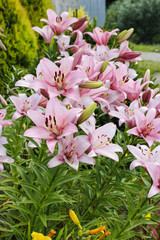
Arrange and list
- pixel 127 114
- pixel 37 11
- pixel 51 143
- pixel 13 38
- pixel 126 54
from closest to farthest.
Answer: pixel 51 143 → pixel 127 114 → pixel 126 54 → pixel 13 38 → pixel 37 11

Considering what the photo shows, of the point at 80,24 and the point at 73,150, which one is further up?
the point at 80,24

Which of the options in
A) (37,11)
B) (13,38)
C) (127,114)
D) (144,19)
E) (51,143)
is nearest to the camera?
(51,143)

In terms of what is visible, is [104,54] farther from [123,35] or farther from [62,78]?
[62,78]

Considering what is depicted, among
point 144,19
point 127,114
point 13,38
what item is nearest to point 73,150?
point 127,114

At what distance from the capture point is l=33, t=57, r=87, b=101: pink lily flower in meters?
0.87

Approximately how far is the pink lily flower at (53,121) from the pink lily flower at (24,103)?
21 centimetres

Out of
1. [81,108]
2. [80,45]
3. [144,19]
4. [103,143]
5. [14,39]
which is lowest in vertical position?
[144,19]

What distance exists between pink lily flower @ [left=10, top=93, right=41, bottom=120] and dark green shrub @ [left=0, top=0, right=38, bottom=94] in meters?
1.82

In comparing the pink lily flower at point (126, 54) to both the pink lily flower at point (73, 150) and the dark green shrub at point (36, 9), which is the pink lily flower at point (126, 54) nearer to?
the pink lily flower at point (73, 150)

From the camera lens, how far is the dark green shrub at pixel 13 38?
2939mm

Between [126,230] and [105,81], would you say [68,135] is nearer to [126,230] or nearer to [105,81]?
[105,81]

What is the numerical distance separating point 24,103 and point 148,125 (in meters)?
0.49

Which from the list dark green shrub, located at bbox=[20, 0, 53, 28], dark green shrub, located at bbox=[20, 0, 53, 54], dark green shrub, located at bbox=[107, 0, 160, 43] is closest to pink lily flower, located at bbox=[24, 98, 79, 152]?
dark green shrub, located at bbox=[20, 0, 53, 54]

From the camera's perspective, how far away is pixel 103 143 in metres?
0.91
